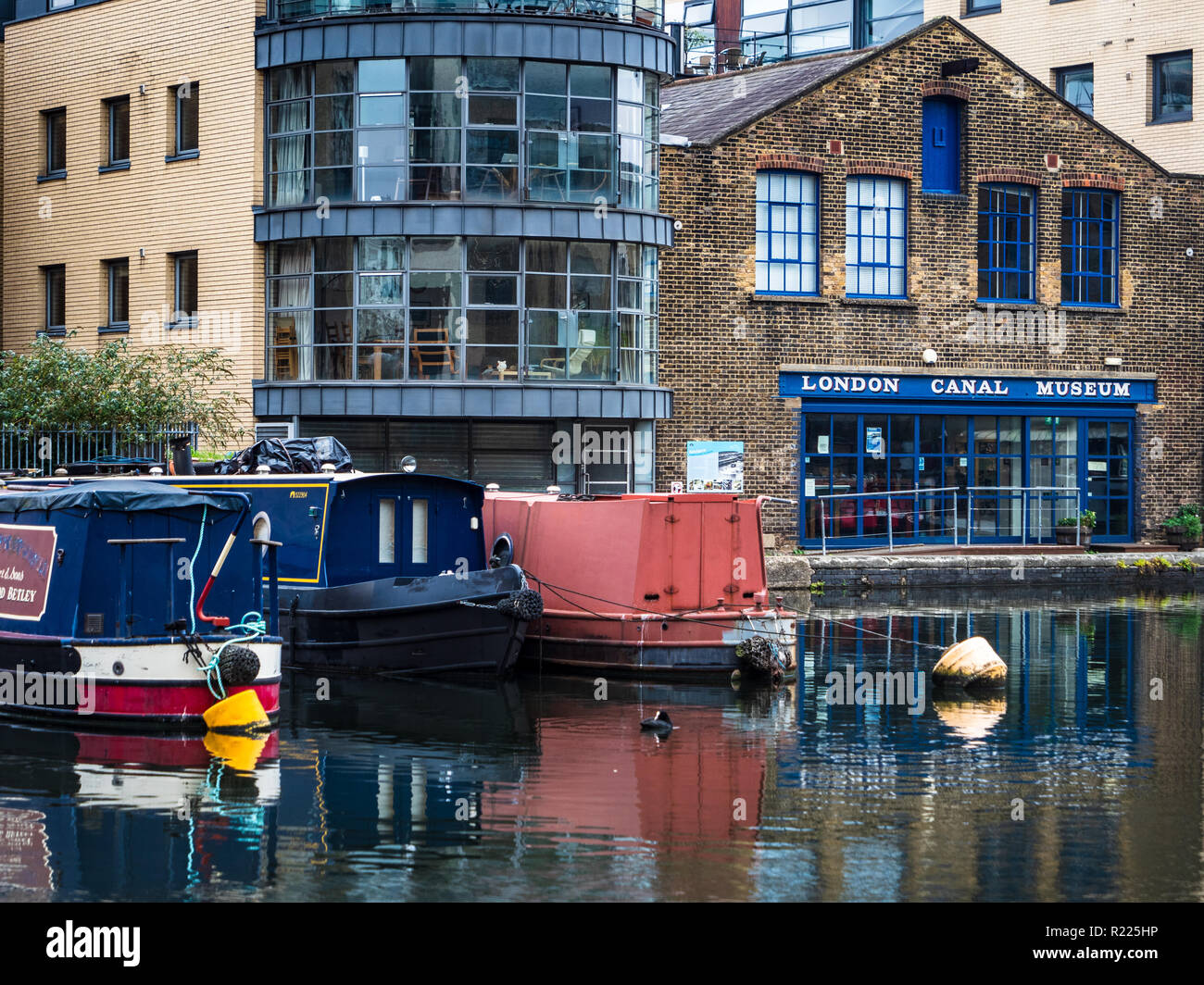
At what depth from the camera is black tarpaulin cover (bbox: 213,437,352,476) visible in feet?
72.7

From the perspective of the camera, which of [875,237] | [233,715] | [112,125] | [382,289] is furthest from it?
[112,125]

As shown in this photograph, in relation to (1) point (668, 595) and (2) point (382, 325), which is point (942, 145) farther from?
(1) point (668, 595)

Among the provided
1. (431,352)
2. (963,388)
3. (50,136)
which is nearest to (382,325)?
(431,352)

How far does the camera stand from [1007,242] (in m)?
34.2

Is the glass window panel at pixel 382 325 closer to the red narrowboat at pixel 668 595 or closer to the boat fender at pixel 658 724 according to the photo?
the red narrowboat at pixel 668 595

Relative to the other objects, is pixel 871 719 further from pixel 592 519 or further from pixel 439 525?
pixel 439 525

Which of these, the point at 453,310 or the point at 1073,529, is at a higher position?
the point at 453,310

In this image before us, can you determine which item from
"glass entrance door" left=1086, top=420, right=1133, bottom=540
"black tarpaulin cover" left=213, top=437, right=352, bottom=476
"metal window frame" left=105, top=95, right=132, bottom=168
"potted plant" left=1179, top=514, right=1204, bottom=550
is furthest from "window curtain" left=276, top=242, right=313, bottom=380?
"potted plant" left=1179, top=514, right=1204, bottom=550

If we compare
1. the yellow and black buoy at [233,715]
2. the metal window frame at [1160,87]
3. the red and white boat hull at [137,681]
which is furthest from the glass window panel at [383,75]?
the metal window frame at [1160,87]

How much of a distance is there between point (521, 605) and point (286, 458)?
4.94 m

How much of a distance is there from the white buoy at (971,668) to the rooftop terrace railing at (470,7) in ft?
45.8

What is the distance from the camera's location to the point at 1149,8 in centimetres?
→ 3966

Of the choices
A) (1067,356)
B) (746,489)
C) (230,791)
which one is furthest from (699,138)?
(230,791)

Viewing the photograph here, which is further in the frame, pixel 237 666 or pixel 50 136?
pixel 50 136
